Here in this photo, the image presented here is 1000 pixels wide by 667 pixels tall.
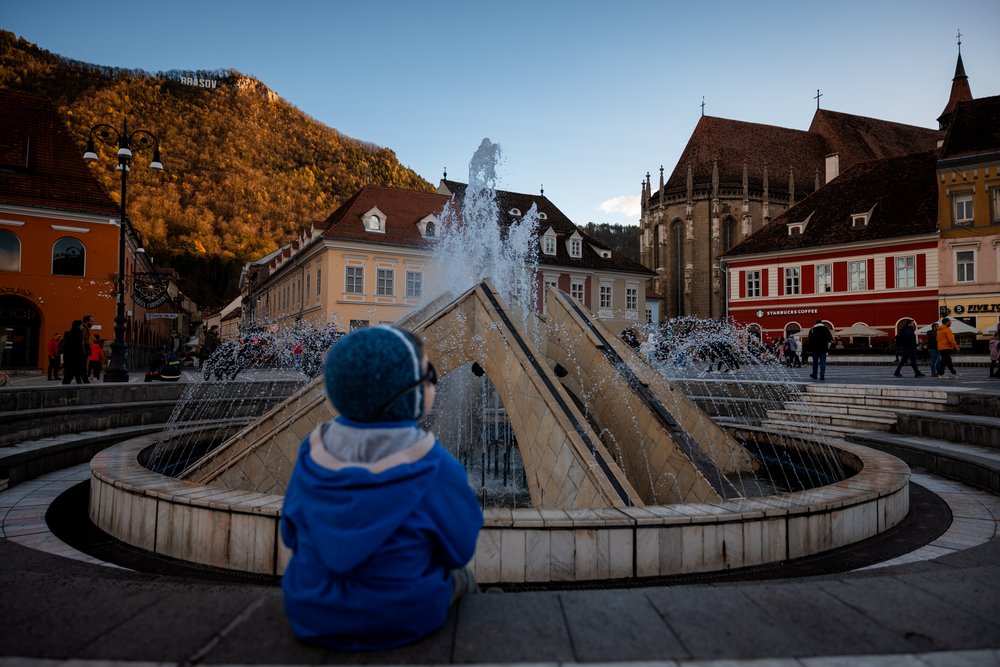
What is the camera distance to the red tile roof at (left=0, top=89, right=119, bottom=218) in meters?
24.4

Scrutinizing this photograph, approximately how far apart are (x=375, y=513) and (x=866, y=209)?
1630 inches

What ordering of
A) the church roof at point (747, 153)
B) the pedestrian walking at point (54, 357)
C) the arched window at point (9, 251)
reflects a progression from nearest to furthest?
the pedestrian walking at point (54, 357), the arched window at point (9, 251), the church roof at point (747, 153)

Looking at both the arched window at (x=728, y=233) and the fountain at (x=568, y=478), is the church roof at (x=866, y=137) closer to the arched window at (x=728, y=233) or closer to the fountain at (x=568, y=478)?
the arched window at (x=728, y=233)

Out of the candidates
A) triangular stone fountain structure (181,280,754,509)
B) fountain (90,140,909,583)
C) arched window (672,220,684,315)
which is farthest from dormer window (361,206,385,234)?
triangular stone fountain structure (181,280,754,509)

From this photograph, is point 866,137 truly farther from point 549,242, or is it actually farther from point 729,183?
point 549,242

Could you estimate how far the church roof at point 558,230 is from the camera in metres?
42.2

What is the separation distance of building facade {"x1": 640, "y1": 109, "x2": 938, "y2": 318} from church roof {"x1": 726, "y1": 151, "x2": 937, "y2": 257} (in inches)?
438

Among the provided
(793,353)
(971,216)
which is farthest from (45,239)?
(971,216)

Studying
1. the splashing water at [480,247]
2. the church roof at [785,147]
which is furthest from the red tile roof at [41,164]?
the church roof at [785,147]

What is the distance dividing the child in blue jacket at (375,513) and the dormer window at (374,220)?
Answer: 3471cm

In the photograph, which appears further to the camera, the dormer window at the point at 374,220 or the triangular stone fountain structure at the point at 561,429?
the dormer window at the point at 374,220

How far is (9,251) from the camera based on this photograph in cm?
2402

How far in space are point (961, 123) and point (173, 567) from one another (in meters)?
40.4

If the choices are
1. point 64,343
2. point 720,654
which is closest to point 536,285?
point 64,343
